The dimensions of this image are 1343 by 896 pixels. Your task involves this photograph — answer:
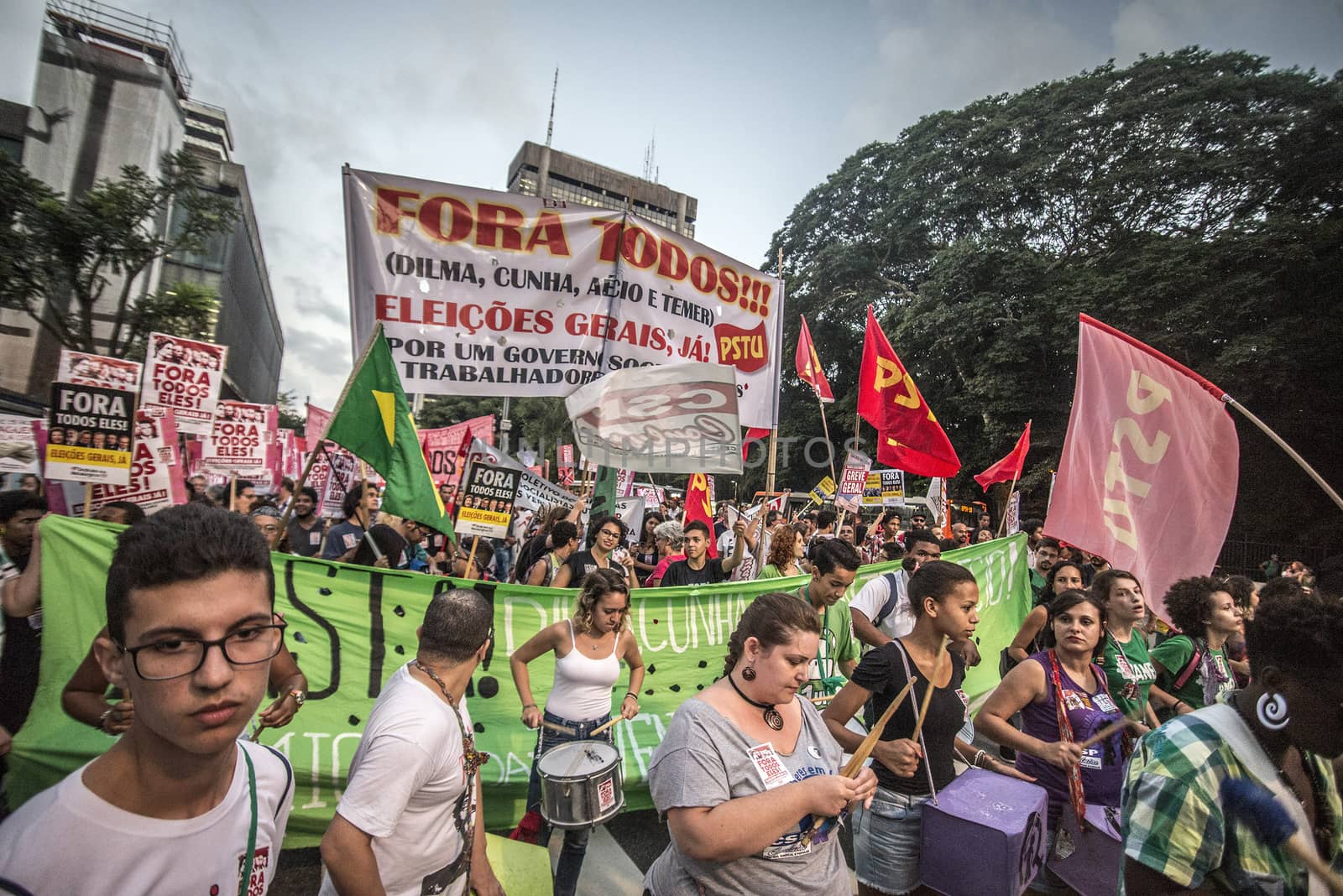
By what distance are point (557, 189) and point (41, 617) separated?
98.1m

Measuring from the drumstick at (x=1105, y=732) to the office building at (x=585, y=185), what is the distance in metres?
90.3

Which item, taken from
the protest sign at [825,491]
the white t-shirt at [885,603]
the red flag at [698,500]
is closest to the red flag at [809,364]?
the red flag at [698,500]

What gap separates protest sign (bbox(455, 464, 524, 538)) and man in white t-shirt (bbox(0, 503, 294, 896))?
4.84m

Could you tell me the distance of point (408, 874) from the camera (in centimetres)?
190

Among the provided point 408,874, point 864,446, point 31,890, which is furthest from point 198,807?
point 864,446

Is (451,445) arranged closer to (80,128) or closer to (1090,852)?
(1090,852)

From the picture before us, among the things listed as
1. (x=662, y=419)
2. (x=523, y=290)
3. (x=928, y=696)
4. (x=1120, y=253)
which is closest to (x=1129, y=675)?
(x=928, y=696)

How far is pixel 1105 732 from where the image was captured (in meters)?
2.81

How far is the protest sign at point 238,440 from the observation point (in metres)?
8.59

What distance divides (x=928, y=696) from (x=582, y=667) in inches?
69.4

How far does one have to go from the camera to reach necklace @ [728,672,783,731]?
2021 millimetres

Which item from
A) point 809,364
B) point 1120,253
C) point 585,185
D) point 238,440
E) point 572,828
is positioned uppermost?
point 585,185

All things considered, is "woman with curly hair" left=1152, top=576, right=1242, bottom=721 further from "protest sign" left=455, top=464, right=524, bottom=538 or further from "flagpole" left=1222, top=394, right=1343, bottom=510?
"protest sign" left=455, top=464, right=524, bottom=538

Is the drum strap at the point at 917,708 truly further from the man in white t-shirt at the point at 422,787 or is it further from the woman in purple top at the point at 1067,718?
the man in white t-shirt at the point at 422,787
